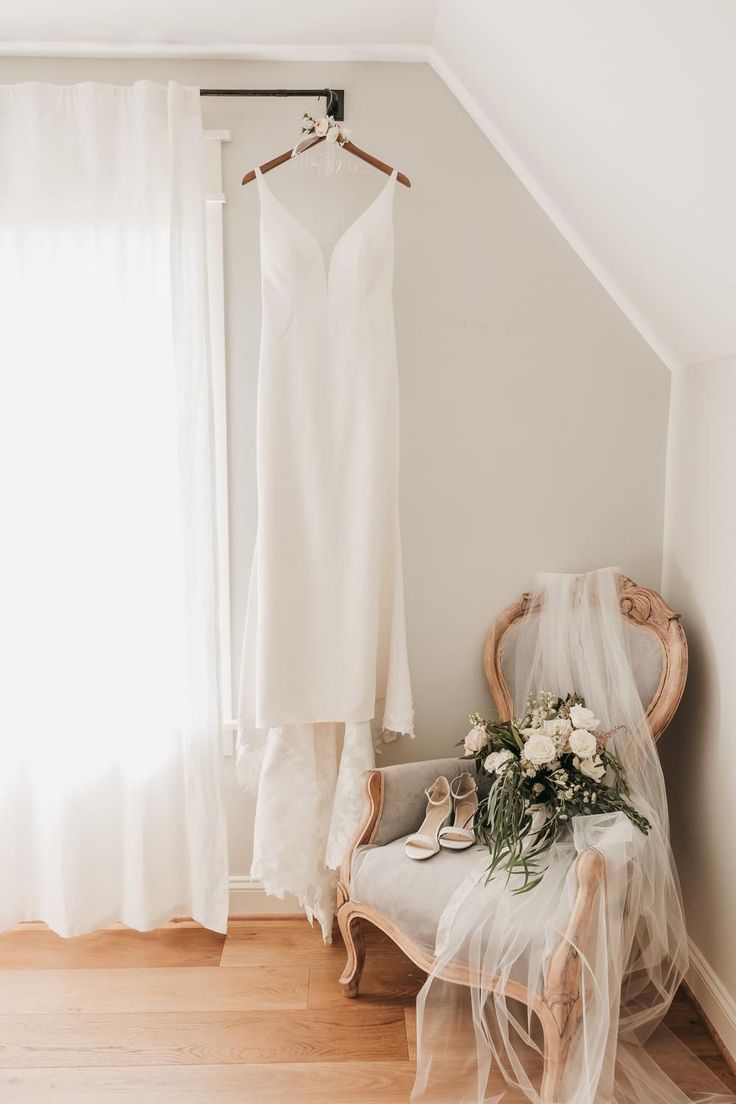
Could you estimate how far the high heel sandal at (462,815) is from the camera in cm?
214

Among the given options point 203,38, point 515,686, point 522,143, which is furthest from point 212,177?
point 515,686

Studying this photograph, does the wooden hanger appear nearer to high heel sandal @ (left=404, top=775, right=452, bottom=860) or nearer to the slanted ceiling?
the slanted ceiling

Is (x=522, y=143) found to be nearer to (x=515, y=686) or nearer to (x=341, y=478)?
(x=341, y=478)

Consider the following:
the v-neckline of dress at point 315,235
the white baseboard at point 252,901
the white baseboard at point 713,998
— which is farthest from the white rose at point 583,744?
the v-neckline of dress at point 315,235

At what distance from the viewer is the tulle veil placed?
1729mm

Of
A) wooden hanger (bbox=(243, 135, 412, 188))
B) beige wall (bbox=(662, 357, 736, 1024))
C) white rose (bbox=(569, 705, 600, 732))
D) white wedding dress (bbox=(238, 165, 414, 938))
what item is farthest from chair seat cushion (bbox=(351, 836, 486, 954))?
wooden hanger (bbox=(243, 135, 412, 188))

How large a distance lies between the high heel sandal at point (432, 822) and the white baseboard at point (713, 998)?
772 millimetres

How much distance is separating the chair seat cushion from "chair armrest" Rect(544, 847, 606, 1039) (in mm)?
304

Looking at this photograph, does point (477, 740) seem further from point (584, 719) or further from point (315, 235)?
point (315, 235)

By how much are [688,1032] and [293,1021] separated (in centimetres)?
100

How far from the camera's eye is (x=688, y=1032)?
2.09 metres

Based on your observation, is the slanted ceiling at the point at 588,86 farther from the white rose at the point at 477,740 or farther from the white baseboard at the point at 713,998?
the white baseboard at the point at 713,998

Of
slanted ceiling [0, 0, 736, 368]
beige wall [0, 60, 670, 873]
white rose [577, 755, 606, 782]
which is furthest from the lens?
beige wall [0, 60, 670, 873]

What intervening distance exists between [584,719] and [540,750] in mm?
162
